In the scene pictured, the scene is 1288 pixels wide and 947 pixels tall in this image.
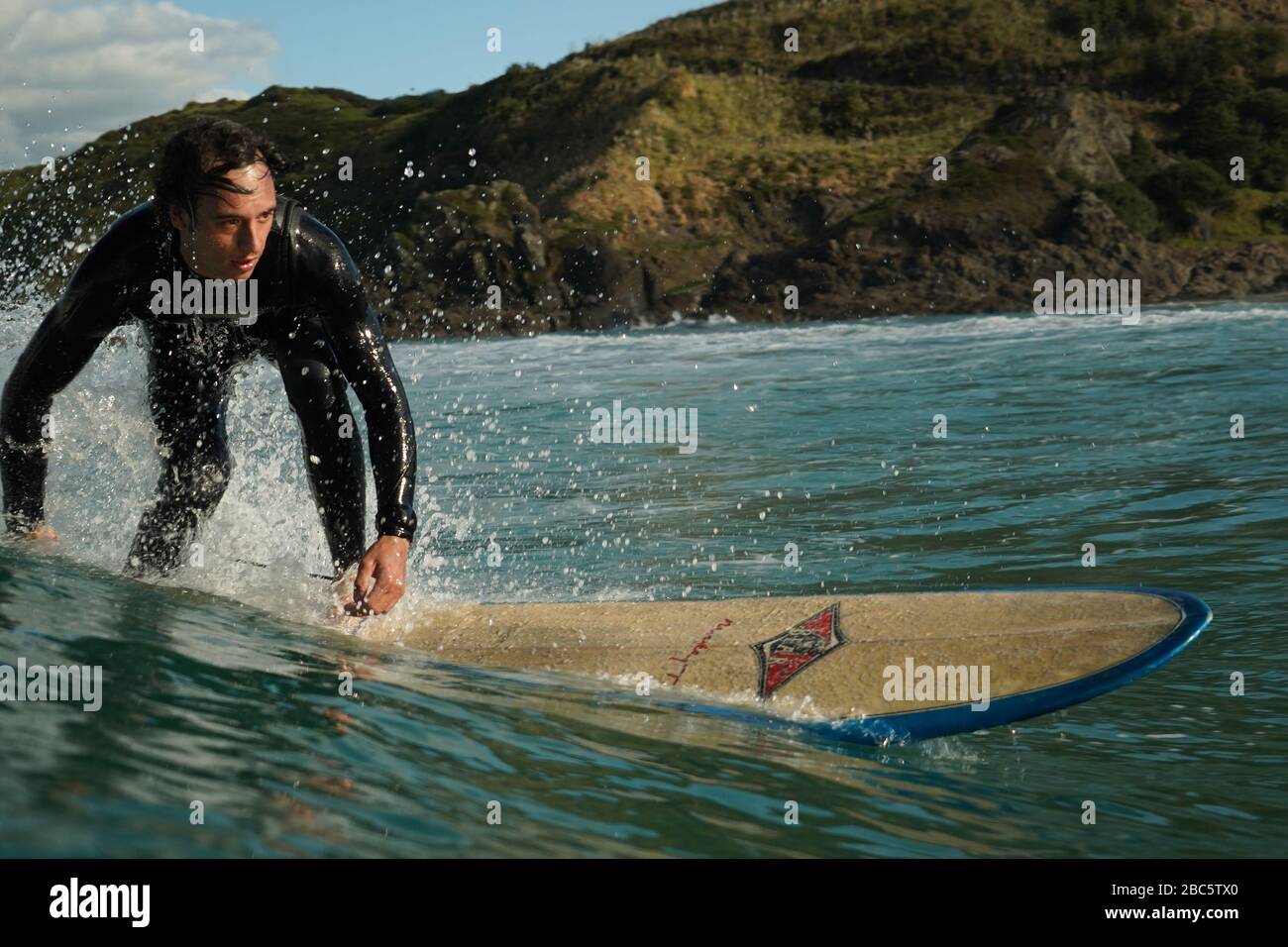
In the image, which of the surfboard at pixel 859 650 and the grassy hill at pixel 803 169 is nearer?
the surfboard at pixel 859 650

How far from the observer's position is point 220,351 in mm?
4980

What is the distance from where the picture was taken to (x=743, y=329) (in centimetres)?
3703

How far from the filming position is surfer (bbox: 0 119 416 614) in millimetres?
4160

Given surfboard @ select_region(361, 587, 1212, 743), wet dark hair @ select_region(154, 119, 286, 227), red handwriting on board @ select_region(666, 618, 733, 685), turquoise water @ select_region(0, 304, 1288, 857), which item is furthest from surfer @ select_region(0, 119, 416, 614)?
red handwriting on board @ select_region(666, 618, 733, 685)

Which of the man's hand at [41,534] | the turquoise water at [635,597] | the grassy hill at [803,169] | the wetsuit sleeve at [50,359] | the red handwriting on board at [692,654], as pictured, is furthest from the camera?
the grassy hill at [803,169]

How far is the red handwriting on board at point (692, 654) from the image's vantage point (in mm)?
4617

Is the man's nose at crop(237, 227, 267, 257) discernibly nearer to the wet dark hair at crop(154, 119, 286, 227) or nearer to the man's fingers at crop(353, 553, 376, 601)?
the wet dark hair at crop(154, 119, 286, 227)

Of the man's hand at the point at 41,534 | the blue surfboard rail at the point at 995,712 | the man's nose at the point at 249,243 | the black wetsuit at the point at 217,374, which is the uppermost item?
the man's nose at the point at 249,243

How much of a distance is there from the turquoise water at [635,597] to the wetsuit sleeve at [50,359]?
0.36 m

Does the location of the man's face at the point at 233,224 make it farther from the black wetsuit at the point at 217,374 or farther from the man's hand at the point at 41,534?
the man's hand at the point at 41,534

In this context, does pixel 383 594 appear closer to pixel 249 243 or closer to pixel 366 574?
pixel 366 574

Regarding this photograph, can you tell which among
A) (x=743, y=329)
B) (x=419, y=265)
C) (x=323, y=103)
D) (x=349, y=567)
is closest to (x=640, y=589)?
(x=349, y=567)

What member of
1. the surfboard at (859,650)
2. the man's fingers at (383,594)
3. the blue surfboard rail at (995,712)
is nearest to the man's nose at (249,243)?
the man's fingers at (383,594)
